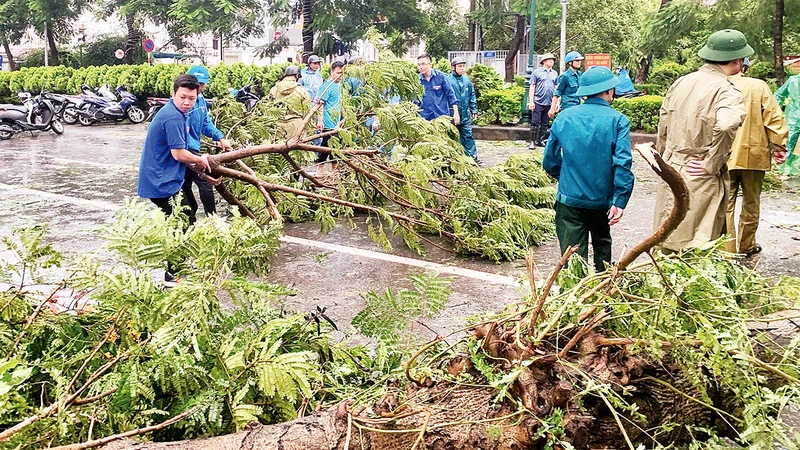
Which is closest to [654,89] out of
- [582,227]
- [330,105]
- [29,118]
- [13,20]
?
[330,105]

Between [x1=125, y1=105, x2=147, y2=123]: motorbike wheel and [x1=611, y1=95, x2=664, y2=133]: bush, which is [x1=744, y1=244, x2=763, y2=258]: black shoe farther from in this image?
[x1=125, y1=105, x2=147, y2=123]: motorbike wheel

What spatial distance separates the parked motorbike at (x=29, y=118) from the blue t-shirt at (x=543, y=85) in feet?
39.5

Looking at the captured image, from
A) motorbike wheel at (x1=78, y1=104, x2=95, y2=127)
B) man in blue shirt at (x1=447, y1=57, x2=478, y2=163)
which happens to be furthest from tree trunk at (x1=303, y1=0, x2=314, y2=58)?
man in blue shirt at (x1=447, y1=57, x2=478, y2=163)

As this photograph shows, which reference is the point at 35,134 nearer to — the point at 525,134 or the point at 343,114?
the point at 525,134

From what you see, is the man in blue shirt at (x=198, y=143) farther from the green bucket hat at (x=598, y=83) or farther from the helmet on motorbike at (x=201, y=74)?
the green bucket hat at (x=598, y=83)

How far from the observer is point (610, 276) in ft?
9.06

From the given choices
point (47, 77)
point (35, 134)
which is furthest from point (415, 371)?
point (47, 77)

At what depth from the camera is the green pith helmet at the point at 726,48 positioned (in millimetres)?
5391

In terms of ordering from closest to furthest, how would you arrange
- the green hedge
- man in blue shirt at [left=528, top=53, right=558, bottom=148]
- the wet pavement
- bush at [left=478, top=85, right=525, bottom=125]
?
the wet pavement
man in blue shirt at [left=528, top=53, right=558, bottom=148]
bush at [left=478, top=85, right=525, bottom=125]
the green hedge

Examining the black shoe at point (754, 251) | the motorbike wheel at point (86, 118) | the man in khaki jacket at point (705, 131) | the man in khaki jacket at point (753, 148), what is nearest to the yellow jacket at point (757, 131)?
the man in khaki jacket at point (753, 148)

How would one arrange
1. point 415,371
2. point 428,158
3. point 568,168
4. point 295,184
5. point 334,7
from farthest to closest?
point 334,7, point 295,184, point 428,158, point 568,168, point 415,371

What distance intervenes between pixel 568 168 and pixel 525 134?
1260 cm

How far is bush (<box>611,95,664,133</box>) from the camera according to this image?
16.3 metres

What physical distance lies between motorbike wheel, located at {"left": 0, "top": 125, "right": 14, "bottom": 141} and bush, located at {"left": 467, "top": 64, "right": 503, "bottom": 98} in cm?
1151
